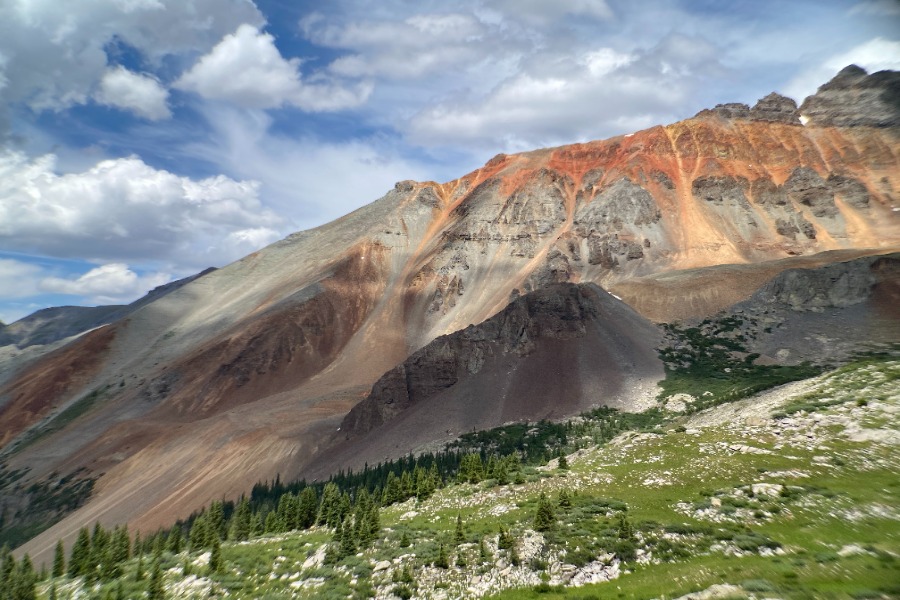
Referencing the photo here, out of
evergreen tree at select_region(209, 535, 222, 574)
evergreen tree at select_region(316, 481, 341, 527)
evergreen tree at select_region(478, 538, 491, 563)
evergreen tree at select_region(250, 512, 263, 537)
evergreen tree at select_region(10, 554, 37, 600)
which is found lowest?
evergreen tree at select_region(250, 512, 263, 537)

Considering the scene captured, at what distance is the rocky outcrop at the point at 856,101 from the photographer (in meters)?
174

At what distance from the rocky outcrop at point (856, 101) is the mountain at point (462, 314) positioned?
73cm

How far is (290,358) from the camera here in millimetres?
153875

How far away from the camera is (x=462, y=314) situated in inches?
6196

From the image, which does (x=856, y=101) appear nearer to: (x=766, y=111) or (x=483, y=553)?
(x=766, y=111)

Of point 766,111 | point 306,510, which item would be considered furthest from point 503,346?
point 766,111

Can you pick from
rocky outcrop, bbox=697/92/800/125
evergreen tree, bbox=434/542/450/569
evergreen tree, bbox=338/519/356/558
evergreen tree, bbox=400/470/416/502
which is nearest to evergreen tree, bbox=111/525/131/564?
evergreen tree, bbox=400/470/416/502

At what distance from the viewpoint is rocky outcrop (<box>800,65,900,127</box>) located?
17350 cm

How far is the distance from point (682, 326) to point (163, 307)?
176m

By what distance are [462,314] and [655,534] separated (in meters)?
133

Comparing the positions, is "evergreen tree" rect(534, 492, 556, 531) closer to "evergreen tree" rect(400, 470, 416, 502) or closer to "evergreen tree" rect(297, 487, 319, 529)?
"evergreen tree" rect(400, 470, 416, 502)

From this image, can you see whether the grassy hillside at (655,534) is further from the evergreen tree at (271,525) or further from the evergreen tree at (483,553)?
the evergreen tree at (271,525)

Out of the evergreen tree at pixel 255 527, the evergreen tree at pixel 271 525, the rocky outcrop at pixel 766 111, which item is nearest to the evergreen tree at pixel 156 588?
the evergreen tree at pixel 271 525

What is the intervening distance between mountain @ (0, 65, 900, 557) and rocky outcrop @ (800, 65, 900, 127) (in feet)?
2.41
